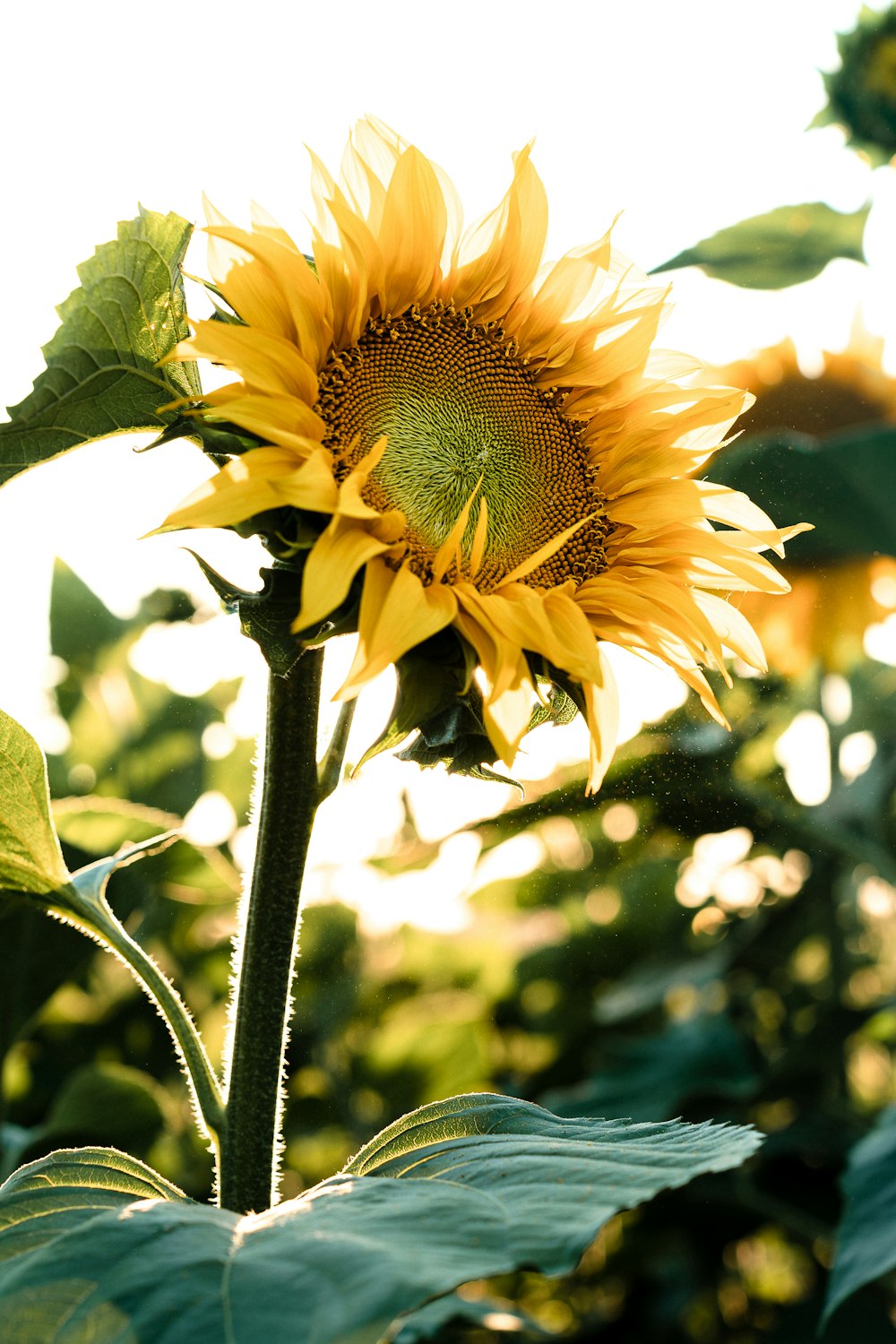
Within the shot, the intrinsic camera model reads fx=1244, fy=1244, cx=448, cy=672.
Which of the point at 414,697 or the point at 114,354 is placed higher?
the point at 114,354

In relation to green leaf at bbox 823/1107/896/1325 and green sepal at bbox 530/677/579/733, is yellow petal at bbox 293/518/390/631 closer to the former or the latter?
green sepal at bbox 530/677/579/733

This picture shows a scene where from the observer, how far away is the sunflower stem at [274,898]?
0.46m

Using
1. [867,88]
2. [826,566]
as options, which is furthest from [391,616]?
[867,88]

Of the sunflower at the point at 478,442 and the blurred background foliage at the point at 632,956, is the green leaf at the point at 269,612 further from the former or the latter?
the blurred background foliage at the point at 632,956

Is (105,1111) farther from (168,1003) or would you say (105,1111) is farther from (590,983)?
(590,983)

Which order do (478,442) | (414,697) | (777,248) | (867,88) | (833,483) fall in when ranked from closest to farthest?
(414,697), (478,442), (833,483), (777,248), (867,88)

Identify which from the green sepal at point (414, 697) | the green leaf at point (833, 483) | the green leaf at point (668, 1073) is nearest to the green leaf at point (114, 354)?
the green sepal at point (414, 697)

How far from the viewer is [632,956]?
1.38m

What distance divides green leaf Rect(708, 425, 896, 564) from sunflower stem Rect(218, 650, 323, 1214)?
36cm

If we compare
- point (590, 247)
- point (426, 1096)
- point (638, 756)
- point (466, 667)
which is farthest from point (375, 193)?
point (426, 1096)

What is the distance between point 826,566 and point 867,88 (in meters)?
0.59

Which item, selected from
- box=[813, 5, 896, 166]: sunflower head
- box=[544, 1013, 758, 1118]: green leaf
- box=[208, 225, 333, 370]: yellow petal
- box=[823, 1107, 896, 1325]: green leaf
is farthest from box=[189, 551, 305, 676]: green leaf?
box=[813, 5, 896, 166]: sunflower head

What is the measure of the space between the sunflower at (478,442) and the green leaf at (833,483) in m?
0.20

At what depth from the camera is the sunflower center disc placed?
1.59 ft
